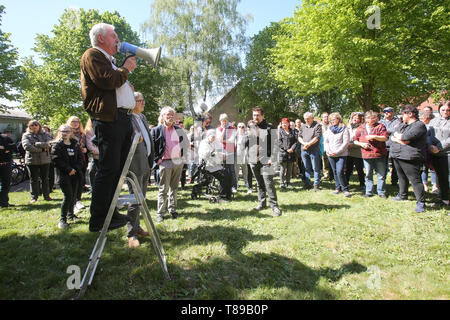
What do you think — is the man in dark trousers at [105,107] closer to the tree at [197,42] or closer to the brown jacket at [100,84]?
the brown jacket at [100,84]

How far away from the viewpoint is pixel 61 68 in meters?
20.8

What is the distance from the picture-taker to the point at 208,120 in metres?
8.08

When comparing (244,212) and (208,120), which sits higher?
(208,120)

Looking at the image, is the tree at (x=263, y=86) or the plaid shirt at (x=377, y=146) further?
the tree at (x=263, y=86)

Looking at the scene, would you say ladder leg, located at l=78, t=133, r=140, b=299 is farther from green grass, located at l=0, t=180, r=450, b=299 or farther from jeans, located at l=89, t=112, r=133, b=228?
green grass, located at l=0, t=180, r=450, b=299

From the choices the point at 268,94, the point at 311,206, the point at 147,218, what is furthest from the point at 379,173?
the point at 268,94

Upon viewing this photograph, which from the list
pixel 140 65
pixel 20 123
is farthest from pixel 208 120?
pixel 20 123

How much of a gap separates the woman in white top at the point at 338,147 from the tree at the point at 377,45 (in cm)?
699

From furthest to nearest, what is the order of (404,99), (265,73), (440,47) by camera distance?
(265,73)
(404,99)
(440,47)

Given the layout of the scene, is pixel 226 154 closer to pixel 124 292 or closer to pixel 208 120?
pixel 208 120

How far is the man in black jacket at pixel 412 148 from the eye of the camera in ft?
15.7

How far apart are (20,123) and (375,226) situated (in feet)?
137

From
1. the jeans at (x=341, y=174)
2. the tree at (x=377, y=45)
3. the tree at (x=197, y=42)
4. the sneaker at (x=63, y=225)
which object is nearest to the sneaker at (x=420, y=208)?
the jeans at (x=341, y=174)

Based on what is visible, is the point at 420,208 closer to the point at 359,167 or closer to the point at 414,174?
the point at 414,174
